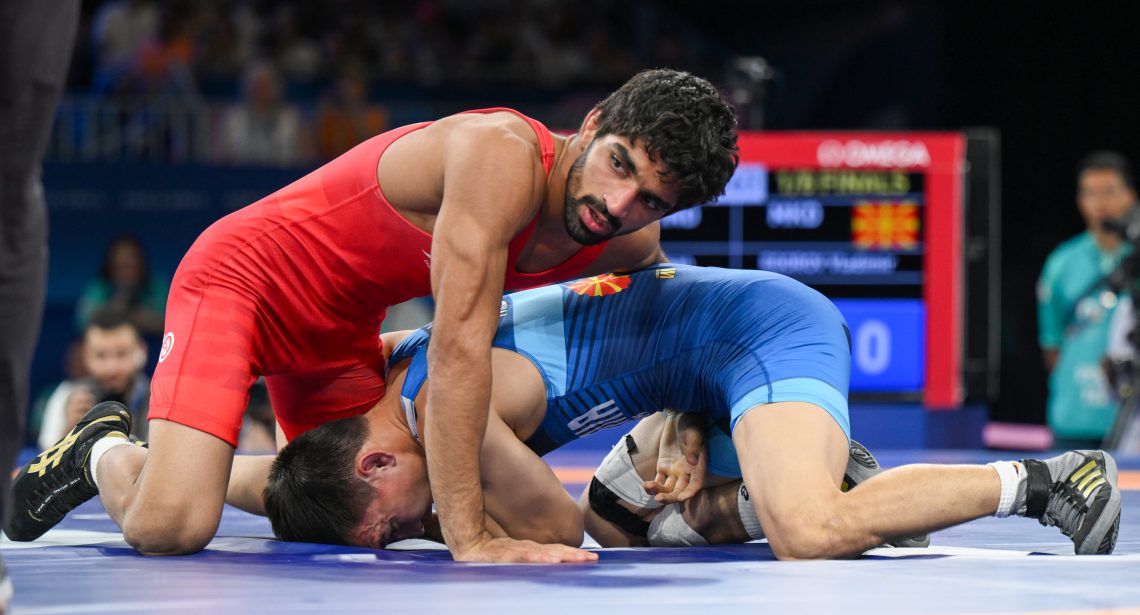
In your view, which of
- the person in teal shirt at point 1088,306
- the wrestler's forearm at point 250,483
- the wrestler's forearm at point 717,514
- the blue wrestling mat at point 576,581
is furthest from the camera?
the person in teal shirt at point 1088,306

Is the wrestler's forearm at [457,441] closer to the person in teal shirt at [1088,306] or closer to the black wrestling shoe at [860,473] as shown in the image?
the black wrestling shoe at [860,473]

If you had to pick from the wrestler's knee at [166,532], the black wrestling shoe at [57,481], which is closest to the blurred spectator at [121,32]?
the black wrestling shoe at [57,481]

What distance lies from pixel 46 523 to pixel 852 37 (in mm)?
8643

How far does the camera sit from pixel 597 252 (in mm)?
3004

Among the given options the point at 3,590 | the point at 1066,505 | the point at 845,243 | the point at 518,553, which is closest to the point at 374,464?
the point at 518,553

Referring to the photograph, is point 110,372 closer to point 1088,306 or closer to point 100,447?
point 100,447

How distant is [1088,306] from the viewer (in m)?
5.90

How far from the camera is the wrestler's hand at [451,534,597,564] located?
2.44 meters

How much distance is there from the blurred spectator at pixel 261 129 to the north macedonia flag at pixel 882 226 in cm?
293

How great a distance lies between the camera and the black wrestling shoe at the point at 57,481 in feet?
9.52

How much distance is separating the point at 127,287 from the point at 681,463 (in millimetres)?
4101

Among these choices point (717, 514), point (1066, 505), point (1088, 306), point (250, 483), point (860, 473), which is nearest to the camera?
point (1066, 505)

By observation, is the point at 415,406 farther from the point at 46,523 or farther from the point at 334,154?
the point at 334,154

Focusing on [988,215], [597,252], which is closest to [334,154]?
[988,215]
